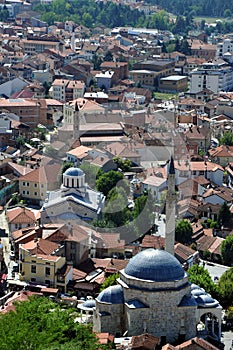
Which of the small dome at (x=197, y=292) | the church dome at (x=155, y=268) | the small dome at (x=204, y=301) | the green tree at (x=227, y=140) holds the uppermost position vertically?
the church dome at (x=155, y=268)

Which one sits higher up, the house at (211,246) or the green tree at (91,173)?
the green tree at (91,173)

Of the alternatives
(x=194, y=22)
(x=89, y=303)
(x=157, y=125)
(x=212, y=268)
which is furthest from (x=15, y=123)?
(x=194, y=22)

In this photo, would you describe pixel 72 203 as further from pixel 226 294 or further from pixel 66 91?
pixel 66 91

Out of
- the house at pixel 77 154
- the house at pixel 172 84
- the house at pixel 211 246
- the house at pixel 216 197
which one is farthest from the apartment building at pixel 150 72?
the house at pixel 211 246

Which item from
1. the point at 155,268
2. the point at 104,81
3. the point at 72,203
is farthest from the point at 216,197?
the point at 104,81

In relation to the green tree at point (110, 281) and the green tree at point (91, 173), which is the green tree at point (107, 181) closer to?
the green tree at point (91, 173)

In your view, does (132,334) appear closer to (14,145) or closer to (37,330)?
(37,330)
